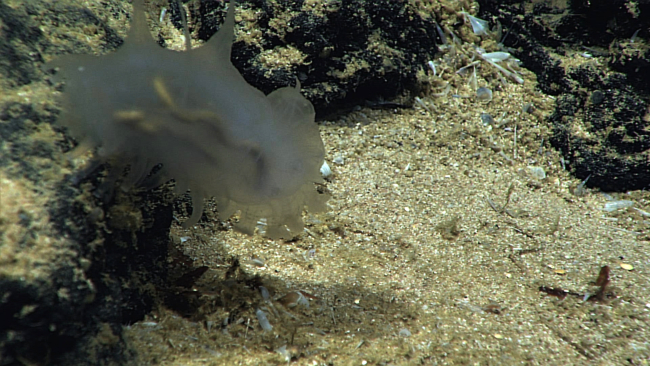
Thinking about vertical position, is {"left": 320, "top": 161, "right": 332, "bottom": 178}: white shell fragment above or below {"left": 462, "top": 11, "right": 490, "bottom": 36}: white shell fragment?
below

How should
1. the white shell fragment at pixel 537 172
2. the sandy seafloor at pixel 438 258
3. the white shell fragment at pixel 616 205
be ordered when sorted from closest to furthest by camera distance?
the sandy seafloor at pixel 438 258, the white shell fragment at pixel 616 205, the white shell fragment at pixel 537 172

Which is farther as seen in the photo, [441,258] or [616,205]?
[616,205]

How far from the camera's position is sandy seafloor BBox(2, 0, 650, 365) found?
77.7 inches

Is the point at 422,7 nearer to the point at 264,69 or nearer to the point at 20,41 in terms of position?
the point at 264,69

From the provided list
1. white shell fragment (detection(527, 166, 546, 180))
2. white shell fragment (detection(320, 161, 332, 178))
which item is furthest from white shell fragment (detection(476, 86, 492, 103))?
white shell fragment (detection(320, 161, 332, 178))

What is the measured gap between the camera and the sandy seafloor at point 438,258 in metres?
1.97

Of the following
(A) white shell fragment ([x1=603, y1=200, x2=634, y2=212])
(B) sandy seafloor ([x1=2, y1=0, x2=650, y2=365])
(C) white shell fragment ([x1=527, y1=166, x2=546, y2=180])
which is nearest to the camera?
(B) sandy seafloor ([x1=2, y1=0, x2=650, y2=365])

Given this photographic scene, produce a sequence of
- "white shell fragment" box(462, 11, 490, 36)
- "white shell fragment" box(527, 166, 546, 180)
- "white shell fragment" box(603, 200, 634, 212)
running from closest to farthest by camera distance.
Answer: "white shell fragment" box(603, 200, 634, 212)
"white shell fragment" box(527, 166, 546, 180)
"white shell fragment" box(462, 11, 490, 36)

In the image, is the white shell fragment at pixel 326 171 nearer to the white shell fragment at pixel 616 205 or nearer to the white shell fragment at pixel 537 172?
the white shell fragment at pixel 537 172

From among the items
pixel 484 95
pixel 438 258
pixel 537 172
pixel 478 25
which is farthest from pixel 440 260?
pixel 478 25

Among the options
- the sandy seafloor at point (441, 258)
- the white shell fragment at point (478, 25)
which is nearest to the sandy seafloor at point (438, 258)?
the sandy seafloor at point (441, 258)

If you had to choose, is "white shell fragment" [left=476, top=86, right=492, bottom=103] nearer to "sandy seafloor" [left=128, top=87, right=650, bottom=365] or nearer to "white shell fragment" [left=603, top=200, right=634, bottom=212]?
"sandy seafloor" [left=128, top=87, right=650, bottom=365]

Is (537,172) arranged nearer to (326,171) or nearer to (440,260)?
(440,260)

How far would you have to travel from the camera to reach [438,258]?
9.03 feet
